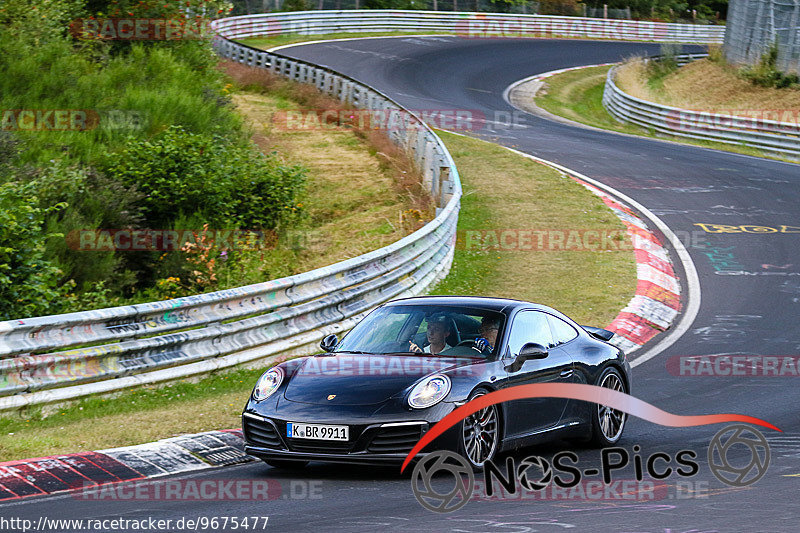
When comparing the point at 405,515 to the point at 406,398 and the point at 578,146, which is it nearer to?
the point at 406,398

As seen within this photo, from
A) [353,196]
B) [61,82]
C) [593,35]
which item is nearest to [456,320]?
[353,196]

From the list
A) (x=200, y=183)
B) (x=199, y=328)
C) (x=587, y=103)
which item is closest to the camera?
(x=199, y=328)

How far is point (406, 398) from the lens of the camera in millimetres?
7098

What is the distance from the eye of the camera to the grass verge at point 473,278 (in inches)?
329

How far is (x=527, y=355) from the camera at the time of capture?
783 cm

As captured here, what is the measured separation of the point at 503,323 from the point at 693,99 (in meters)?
35.3

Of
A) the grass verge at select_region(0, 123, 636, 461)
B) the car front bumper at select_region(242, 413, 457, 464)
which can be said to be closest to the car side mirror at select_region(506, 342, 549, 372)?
the car front bumper at select_region(242, 413, 457, 464)

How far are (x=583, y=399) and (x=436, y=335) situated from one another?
147cm

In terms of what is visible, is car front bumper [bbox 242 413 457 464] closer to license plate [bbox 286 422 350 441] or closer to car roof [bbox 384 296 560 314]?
license plate [bbox 286 422 350 441]

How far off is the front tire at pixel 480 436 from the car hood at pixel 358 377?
46cm

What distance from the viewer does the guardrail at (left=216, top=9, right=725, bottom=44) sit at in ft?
168

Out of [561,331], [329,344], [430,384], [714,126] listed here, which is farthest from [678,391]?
[714,126]

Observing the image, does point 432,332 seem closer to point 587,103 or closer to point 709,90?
point 587,103

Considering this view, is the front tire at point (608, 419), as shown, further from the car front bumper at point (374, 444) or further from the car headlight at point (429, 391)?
the car front bumper at point (374, 444)
